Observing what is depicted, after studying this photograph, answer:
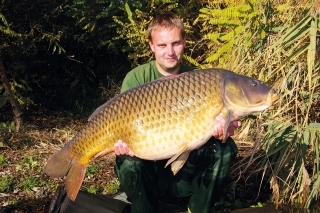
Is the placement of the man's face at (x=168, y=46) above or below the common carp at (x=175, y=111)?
above

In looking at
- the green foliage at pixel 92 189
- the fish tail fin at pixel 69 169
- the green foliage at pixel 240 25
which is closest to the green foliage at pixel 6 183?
the green foliage at pixel 92 189

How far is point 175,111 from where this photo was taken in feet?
7.02

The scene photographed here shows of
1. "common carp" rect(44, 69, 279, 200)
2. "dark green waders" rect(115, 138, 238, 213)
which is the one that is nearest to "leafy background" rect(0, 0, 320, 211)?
"dark green waders" rect(115, 138, 238, 213)

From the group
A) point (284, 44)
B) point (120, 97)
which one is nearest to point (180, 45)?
point (120, 97)

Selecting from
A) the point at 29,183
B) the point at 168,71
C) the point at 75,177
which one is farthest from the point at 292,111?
the point at 29,183

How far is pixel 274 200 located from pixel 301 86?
82 cm

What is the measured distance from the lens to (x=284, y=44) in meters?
3.14

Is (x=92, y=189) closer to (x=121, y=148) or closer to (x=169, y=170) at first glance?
(x=169, y=170)

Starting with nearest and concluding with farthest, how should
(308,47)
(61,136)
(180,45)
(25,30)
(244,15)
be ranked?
(180,45)
(308,47)
(244,15)
(61,136)
(25,30)

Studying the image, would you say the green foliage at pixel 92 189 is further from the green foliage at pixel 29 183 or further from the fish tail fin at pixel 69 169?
the fish tail fin at pixel 69 169

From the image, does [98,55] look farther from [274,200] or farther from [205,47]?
[274,200]

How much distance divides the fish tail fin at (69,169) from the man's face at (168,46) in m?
0.79

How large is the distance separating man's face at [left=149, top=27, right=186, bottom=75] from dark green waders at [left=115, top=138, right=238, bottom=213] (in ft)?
1.75

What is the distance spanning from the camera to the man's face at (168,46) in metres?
2.64
